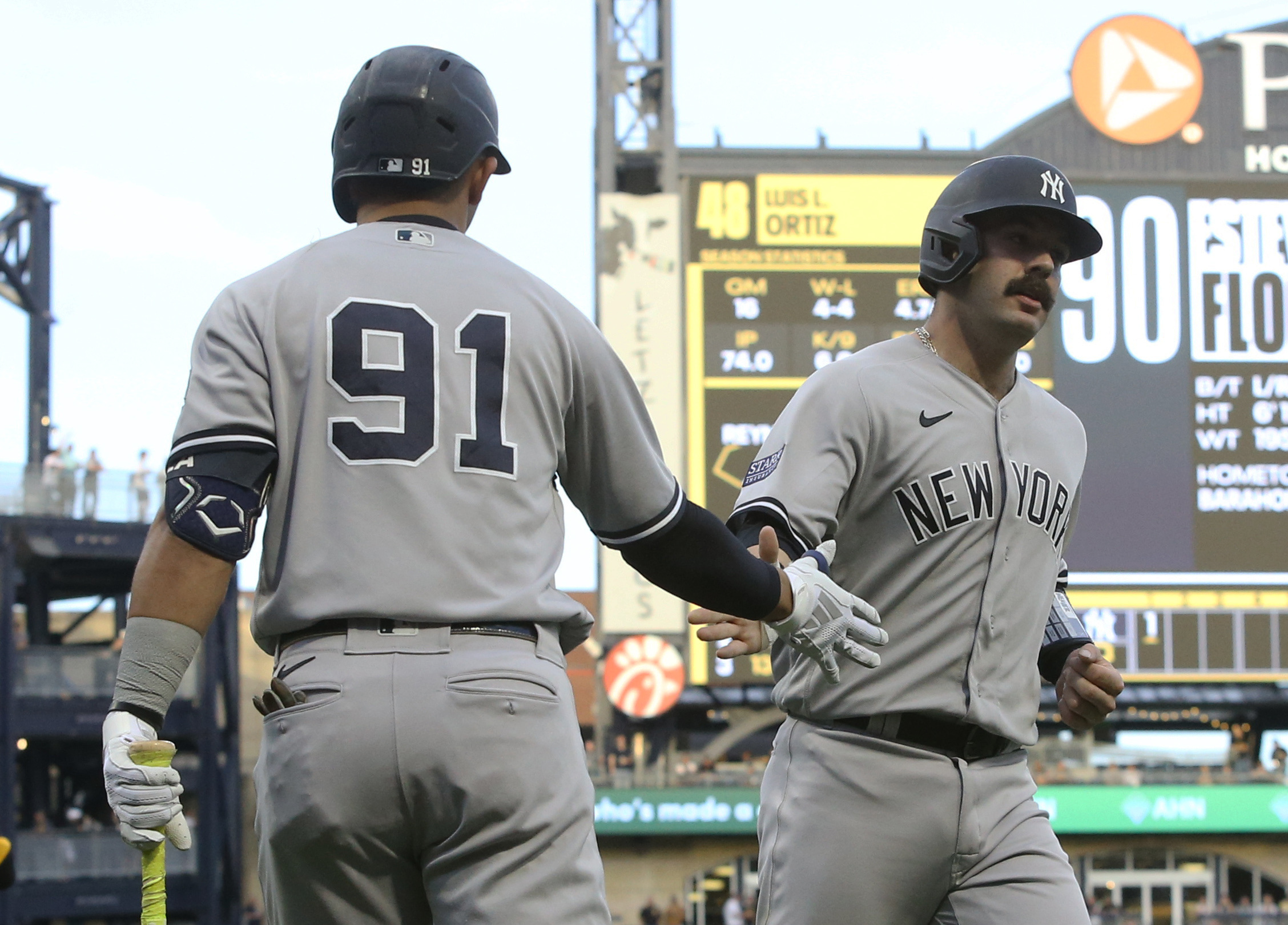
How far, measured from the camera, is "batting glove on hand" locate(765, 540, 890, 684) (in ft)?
10.8

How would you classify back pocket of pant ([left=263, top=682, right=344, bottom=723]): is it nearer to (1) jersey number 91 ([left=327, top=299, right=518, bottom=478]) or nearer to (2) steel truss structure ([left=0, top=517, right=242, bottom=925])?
(1) jersey number 91 ([left=327, top=299, right=518, bottom=478])

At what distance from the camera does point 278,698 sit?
8.73ft

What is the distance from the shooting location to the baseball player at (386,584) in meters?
2.59

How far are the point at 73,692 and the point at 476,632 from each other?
24629 mm

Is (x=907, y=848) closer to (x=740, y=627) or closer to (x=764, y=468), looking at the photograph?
(x=740, y=627)

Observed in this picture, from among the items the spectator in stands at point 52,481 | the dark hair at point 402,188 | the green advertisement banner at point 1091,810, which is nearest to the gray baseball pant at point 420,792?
the dark hair at point 402,188

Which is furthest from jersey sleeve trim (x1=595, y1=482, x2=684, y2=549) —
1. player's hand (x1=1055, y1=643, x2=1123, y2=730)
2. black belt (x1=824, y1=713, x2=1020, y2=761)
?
player's hand (x1=1055, y1=643, x2=1123, y2=730)

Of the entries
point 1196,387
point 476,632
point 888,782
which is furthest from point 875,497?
point 1196,387

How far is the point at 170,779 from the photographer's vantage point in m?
2.66

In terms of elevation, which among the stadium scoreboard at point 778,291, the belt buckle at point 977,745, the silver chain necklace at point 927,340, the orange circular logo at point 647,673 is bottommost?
the orange circular logo at point 647,673

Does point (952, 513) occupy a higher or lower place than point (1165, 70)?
lower

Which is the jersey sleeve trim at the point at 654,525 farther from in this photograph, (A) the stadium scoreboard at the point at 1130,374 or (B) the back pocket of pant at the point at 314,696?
(A) the stadium scoreboard at the point at 1130,374

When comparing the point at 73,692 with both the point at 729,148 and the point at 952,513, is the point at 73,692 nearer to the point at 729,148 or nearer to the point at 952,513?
the point at 729,148

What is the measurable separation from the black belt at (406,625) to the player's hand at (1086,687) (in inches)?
68.4
